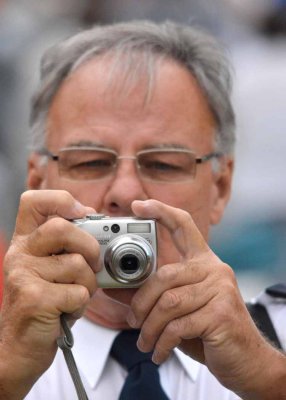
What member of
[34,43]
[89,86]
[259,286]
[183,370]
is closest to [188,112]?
[89,86]

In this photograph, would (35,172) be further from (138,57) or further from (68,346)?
(68,346)

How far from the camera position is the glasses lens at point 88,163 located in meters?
2.11

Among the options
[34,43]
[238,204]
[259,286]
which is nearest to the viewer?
[259,286]

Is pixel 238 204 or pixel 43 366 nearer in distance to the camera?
pixel 43 366

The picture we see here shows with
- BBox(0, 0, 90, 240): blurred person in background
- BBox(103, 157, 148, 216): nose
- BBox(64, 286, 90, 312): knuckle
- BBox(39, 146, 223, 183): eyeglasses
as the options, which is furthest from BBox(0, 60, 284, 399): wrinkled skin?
BBox(0, 0, 90, 240): blurred person in background

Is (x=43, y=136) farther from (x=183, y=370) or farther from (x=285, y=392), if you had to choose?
(x=285, y=392)

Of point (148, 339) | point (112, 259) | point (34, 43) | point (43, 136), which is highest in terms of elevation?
point (34, 43)

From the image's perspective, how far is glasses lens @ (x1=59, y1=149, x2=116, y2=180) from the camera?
211 cm

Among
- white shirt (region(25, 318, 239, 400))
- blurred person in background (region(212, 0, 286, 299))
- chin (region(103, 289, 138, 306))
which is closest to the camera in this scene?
chin (region(103, 289, 138, 306))

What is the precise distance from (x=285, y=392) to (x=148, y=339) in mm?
280

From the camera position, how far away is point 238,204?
4117mm

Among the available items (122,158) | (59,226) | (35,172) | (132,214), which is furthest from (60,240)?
(35,172)

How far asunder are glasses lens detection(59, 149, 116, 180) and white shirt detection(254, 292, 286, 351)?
1.54 ft

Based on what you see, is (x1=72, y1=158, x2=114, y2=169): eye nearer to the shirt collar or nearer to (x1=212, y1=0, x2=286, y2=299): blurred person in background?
the shirt collar
